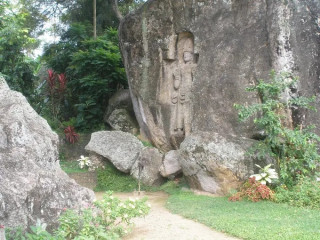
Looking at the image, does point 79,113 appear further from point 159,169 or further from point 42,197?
point 42,197

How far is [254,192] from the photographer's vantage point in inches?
312

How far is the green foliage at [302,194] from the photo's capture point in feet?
24.3

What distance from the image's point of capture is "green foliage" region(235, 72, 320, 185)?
8.23 m

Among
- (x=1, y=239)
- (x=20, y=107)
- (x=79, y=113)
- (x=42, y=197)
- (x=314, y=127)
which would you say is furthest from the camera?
(x=79, y=113)

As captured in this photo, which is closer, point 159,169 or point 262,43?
point 262,43

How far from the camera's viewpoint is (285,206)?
734 cm

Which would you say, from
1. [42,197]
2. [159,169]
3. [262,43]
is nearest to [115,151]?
[159,169]

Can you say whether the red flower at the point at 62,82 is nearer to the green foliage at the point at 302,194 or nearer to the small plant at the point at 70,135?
the small plant at the point at 70,135

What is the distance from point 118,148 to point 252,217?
5678mm

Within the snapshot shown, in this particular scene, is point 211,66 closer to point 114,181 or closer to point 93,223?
point 114,181

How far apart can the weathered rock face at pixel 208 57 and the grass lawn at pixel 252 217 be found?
8.67 ft

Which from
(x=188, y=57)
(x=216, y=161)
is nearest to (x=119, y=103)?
(x=188, y=57)

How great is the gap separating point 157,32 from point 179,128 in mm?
2957

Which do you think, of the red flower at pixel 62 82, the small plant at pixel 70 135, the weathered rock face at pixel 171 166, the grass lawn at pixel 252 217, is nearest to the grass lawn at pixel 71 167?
the small plant at pixel 70 135
